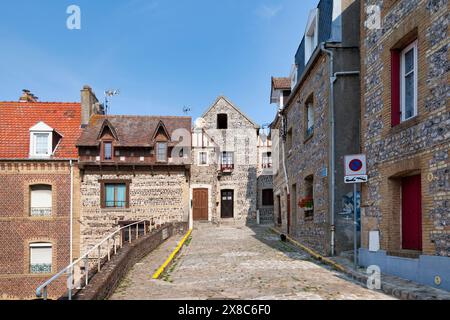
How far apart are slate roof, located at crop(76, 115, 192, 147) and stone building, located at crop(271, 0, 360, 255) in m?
11.0

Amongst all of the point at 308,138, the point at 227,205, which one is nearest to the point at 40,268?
the point at 227,205

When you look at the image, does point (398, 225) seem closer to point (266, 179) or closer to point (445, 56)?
point (445, 56)

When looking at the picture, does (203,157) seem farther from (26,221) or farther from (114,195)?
(26,221)

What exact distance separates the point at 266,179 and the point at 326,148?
19.0 m

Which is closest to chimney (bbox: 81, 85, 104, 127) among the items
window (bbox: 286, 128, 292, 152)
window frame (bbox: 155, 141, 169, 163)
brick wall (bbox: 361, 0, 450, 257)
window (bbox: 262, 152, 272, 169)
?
window frame (bbox: 155, 141, 169, 163)

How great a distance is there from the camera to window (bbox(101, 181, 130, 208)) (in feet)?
73.5

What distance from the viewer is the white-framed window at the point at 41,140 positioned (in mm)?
22062

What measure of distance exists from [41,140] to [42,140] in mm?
52

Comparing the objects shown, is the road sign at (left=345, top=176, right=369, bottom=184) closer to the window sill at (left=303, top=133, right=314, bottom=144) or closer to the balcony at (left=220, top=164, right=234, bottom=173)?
the window sill at (left=303, top=133, right=314, bottom=144)

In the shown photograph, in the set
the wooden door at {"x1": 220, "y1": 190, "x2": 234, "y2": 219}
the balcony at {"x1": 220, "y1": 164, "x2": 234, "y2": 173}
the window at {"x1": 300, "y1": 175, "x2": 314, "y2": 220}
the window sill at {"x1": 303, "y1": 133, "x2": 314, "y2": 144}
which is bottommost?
the wooden door at {"x1": 220, "y1": 190, "x2": 234, "y2": 219}

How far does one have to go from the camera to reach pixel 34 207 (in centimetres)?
2158

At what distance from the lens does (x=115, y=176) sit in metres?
22.5

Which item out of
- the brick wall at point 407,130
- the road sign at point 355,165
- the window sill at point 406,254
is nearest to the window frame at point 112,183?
the brick wall at point 407,130
